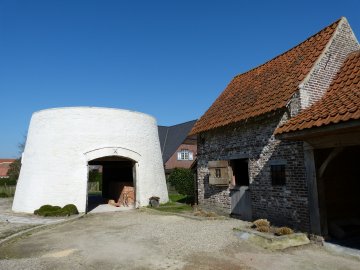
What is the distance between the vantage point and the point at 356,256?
6609 millimetres

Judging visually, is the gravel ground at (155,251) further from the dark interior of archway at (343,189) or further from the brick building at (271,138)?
the dark interior of archway at (343,189)

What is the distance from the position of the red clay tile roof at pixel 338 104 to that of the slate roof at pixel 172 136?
85.9 ft

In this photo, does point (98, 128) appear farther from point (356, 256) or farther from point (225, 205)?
point (356, 256)

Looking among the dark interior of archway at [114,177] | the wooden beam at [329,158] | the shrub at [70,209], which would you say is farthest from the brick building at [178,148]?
the wooden beam at [329,158]

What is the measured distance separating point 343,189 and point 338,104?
3.17m

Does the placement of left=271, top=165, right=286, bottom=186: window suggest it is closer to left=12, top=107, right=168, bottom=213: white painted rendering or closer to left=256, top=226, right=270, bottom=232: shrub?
left=256, top=226, right=270, bottom=232: shrub

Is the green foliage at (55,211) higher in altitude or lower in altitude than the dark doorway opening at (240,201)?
lower

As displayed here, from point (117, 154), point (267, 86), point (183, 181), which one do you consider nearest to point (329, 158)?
point (267, 86)

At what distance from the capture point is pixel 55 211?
45.2ft

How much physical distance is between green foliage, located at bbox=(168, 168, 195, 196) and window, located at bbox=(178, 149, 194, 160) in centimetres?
960

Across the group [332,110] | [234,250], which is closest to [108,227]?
[234,250]

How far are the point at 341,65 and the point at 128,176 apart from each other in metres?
15.3

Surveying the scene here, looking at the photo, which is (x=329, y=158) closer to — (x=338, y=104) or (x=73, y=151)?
(x=338, y=104)

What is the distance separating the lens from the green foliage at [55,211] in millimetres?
13727
